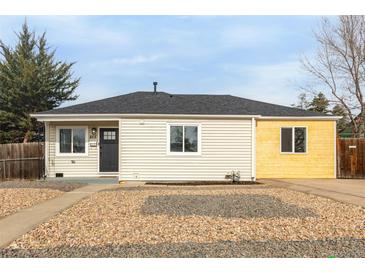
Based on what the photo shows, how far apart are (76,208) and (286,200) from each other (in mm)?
5162

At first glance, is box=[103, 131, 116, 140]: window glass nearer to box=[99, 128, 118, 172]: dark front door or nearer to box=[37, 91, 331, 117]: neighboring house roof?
box=[99, 128, 118, 172]: dark front door

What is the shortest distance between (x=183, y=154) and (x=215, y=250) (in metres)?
10.4

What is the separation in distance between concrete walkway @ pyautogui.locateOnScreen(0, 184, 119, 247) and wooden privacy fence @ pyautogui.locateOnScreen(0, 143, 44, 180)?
20.2 ft

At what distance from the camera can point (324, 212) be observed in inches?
328

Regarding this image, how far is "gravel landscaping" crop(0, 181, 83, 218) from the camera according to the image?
9.38m

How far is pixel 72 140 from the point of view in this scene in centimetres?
1698

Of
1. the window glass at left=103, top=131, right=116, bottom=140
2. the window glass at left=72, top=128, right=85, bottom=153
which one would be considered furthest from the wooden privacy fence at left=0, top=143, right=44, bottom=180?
the window glass at left=103, top=131, right=116, bottom=140

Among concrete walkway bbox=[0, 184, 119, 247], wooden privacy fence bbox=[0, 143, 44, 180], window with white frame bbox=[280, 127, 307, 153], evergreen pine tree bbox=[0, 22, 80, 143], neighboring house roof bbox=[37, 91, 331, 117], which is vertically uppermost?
evergreen pine tree bbox=[0, 22, 80, 143]

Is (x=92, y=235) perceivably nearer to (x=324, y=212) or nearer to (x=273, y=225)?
(x=273, y=225)

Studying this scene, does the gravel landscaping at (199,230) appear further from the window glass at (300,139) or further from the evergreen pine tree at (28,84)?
the evergreen pine tree at (28,84)

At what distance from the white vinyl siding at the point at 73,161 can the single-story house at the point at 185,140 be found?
40 millimetres

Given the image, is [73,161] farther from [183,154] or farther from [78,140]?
[183,154]

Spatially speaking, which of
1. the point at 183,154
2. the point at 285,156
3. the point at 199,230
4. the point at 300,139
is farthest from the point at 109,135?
the point at 199,230

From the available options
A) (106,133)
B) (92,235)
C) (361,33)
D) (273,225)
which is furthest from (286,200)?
(361,33)
